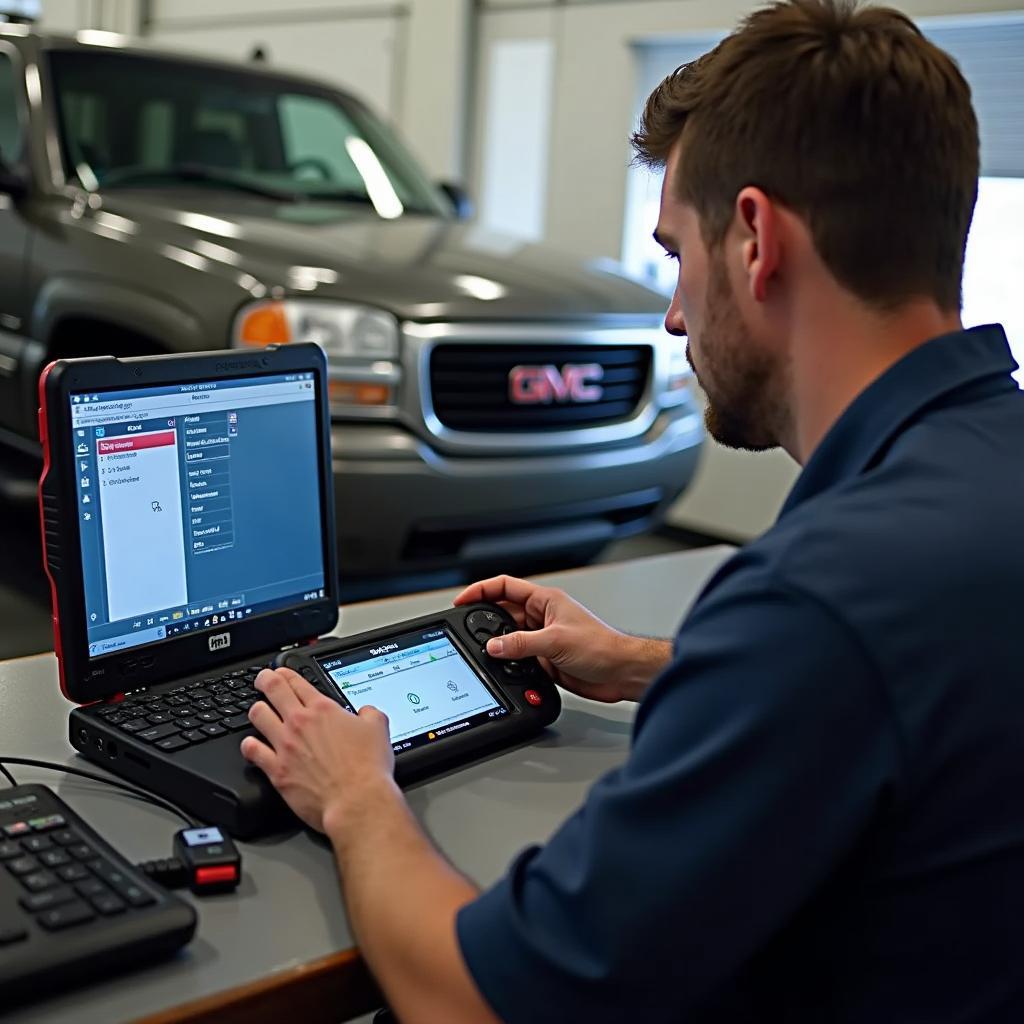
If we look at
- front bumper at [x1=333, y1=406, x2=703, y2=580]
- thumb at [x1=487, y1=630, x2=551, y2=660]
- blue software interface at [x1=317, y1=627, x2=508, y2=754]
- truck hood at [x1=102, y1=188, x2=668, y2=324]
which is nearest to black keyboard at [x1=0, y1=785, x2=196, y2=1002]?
blue software interface at [x1=317, y1=627, x2=508, y2=754]

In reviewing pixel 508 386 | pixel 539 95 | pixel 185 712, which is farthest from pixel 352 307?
pixel 539 95

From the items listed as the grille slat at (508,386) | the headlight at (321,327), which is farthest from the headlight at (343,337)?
the grille slat at (508,386)

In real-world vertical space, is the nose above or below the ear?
below

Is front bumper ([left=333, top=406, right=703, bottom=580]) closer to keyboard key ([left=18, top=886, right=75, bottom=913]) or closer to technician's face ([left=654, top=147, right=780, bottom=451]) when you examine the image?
technician's face ([left=654, top=147, right=780, bottom=451])

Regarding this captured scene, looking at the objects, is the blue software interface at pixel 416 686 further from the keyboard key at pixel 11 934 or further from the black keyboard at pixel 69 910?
the keyboard key at pixel 11 934

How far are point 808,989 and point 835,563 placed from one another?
32 cm

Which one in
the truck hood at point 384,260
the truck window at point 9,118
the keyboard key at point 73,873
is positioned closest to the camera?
the keyboard key at point 73,873

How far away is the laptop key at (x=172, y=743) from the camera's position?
138 cm

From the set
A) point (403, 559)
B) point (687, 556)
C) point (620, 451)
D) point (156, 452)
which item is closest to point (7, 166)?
point (403, 559)

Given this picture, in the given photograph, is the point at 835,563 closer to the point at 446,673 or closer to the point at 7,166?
the point at 446,673

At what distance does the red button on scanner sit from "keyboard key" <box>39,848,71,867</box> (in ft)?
0.36

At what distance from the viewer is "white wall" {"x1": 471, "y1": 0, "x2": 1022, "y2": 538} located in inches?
220

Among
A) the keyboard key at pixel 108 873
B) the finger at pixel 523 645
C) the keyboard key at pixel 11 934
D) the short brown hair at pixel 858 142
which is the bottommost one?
the finger at pixel 523 645

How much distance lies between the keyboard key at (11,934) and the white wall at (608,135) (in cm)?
459
